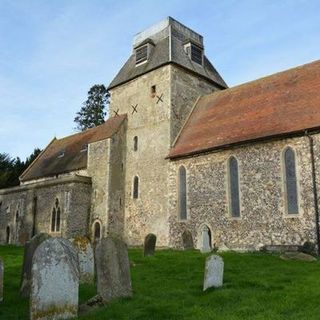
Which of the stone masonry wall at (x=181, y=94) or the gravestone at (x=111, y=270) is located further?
the stone masonry wall at (x=181, y=94)

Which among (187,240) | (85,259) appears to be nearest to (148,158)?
(187,240)

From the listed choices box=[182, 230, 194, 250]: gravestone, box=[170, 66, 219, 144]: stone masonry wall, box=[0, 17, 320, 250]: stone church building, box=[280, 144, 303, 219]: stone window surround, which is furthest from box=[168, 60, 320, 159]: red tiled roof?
box=[182, 230, 194, 250]: gravestone

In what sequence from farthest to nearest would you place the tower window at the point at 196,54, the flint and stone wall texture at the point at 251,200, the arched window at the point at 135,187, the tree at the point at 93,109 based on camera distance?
the tree at the point at 93,109 < the tower window at the point at 196,54 < the arched window at the point at 135,187 < the flint and stone wall texture at the point at 251,200

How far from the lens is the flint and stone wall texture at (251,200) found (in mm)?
15383

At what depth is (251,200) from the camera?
55.3 feet

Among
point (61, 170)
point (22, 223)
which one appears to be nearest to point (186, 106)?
point (61, 170)

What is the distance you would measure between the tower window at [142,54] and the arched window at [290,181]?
1263 cm

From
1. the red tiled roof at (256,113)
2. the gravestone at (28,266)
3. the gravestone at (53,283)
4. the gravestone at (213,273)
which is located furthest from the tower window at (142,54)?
the gravestone at (53,283)

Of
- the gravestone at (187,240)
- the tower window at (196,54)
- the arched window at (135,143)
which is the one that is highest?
the tower window at (196,54)

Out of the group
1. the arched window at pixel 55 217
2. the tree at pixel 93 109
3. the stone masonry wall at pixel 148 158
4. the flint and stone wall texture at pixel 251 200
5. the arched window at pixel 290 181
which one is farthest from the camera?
the tree at pixel 93 109

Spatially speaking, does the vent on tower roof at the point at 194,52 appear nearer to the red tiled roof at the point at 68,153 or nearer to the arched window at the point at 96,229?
the red tiled roof at the point at 68,153

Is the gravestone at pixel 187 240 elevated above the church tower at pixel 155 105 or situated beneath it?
situated beneath

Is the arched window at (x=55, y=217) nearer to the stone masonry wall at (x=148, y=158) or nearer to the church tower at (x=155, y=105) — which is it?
the church tower at (x=155, y=105)

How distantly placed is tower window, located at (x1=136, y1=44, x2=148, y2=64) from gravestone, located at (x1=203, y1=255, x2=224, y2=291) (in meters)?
18.9
